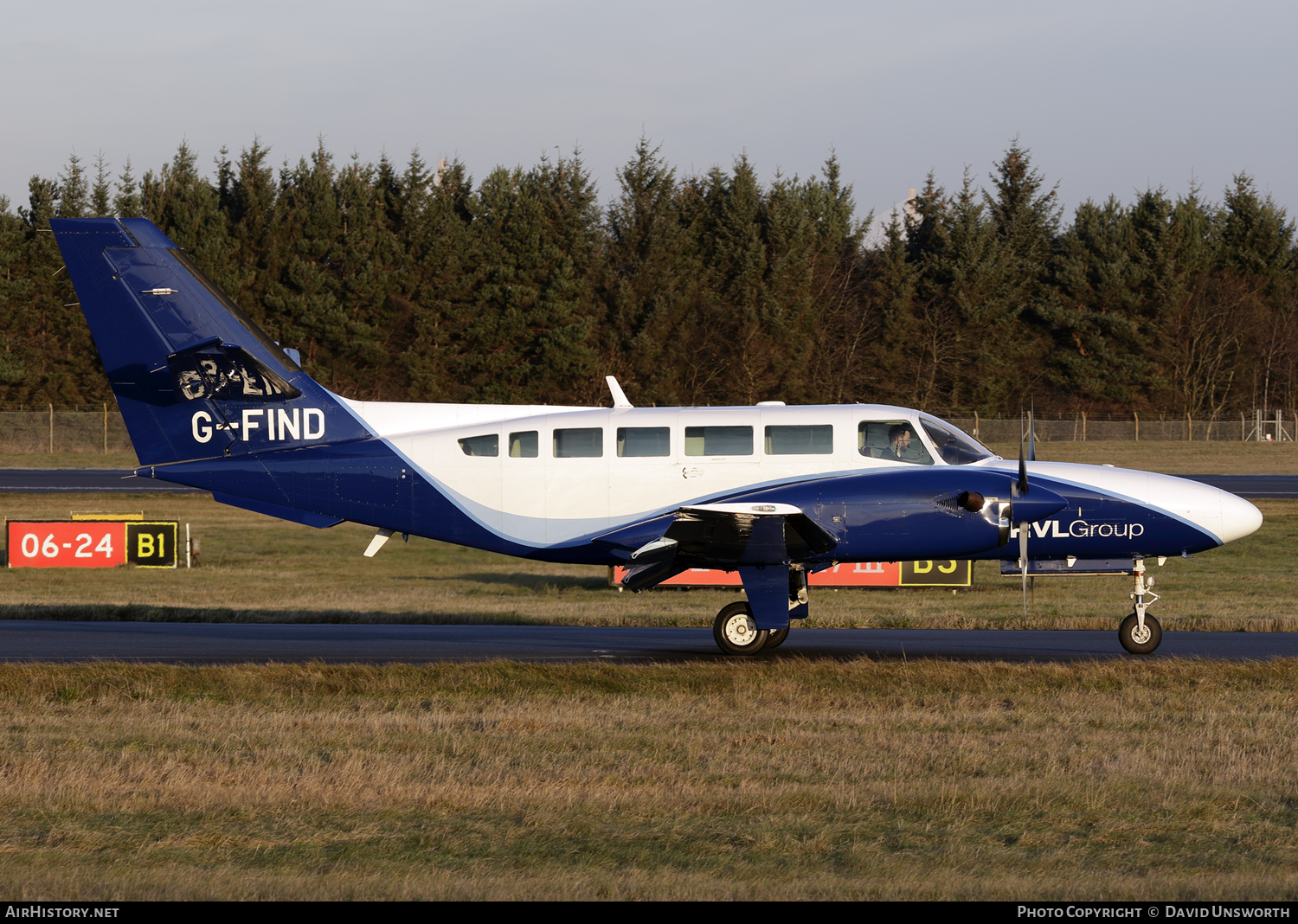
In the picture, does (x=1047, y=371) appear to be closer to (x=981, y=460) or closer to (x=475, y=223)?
(x=475, y=223)

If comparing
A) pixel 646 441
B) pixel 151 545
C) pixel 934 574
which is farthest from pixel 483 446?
pixel 151 545

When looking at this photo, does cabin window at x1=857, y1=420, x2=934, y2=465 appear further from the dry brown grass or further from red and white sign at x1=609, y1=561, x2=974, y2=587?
red and white sign at x1=609, y1=561, x2=974, y2=587

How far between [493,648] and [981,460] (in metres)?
6.93

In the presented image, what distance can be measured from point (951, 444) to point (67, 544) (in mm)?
21717

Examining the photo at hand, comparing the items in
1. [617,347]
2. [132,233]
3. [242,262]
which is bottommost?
[132,233]

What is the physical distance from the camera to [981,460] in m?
16.3

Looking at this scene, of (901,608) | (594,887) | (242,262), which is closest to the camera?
(594,887)

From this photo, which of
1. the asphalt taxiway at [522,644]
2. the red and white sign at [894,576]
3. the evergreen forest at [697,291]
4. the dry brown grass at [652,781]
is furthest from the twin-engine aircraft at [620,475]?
the evergreen forest at [697,291]

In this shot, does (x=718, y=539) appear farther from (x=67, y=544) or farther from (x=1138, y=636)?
(x=67, y=544)

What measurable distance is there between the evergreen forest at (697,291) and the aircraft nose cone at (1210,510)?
49473mm

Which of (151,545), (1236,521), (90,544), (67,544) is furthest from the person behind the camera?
(151,545)

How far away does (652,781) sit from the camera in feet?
32.5

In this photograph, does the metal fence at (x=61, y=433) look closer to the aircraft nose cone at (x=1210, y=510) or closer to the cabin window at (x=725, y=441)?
the cabin window at (x=725, y=441)
